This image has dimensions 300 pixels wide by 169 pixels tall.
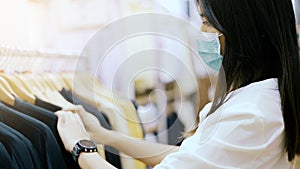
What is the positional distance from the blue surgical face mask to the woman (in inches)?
3.5

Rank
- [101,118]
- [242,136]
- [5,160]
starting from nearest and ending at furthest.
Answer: [242,136] < [5,160] < [101,118]

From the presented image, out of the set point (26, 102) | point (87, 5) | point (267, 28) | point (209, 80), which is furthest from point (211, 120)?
point (87, 5)

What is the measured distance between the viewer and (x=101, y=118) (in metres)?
1.11

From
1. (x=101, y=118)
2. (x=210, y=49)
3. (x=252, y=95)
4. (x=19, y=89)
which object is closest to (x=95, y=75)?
(x=101, y=118)

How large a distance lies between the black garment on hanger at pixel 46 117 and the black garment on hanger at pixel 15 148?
76mm

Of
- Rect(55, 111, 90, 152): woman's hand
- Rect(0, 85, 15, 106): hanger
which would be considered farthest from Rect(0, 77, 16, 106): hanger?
Rect(55, 111, 90, 152): woman's hand

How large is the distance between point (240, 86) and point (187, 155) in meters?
0.20

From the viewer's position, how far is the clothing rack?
3.23 feet

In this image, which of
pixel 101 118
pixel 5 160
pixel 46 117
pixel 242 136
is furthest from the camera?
pixel 101 118

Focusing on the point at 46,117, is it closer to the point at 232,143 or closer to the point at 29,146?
the point at 29,146

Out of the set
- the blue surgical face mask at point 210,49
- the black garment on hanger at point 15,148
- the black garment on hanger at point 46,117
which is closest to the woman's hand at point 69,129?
the black garment on hanger at point 46,117

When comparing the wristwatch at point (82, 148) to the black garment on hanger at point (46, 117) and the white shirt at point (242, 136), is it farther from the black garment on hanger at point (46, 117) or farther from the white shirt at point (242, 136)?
the white shirt at point (242, 136)

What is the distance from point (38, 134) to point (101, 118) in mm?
207

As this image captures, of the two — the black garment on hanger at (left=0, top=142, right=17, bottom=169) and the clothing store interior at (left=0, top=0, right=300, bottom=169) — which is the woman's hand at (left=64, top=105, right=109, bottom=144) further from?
the black garment on hanger at (left=0, top=142, right=17, bottom=169)
